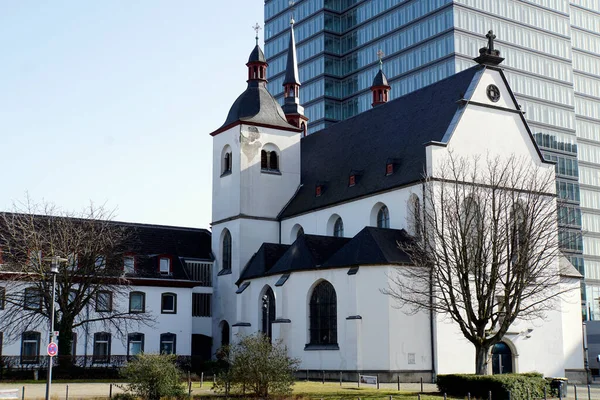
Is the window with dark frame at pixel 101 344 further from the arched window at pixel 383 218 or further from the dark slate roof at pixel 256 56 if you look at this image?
the dark slate roof at pixel 256 56

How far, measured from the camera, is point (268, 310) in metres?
48.6

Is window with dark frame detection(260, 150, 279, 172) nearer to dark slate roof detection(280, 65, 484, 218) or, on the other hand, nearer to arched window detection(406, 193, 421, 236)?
dark slate roof detection(280, 65, 484, 218)

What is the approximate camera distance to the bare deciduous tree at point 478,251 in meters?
35.3

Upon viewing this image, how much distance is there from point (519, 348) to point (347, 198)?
13.2 meters

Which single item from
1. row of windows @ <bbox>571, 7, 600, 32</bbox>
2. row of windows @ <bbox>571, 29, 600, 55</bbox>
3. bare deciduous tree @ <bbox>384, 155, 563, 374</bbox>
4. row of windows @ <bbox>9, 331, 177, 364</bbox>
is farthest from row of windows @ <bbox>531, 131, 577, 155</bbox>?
row of windows @ <bbox>9, 331, 177, 364</bbox>

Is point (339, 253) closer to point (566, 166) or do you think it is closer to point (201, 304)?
point (201, 304)

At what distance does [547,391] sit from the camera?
3428 cm

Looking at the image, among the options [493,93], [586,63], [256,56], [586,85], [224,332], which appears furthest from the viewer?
[586,63]

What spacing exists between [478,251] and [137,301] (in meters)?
26.6

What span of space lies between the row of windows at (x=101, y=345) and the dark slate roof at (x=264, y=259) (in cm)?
703

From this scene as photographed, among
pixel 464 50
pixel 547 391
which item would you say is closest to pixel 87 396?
pixel 547 391

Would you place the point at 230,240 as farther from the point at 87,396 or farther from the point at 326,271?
the point at 87,396

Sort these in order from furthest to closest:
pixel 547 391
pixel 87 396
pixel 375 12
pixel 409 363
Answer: pixel 375 12 < pixel 409 363 < pixel 547 391 < pixel 87 396

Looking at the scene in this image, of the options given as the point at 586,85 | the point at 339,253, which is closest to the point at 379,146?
the point at 339,253
